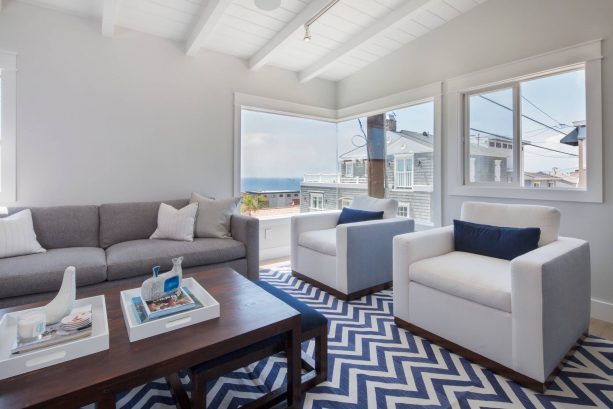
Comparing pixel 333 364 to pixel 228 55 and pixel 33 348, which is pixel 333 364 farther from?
pixel 228 55

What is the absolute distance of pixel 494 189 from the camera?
9.06 ft

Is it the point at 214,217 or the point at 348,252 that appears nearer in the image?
the point at 348,252

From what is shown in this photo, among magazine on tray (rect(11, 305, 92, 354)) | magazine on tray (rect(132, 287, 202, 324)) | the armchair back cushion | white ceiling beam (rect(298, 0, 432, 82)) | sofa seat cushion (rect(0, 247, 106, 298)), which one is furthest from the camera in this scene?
the armchair back cushion

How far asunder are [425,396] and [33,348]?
1.63 metres

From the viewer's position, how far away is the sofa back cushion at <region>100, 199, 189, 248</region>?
2746mm

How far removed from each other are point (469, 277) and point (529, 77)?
1.93 m

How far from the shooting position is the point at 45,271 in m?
1.98

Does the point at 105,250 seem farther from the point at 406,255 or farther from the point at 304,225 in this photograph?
the point at 406,255

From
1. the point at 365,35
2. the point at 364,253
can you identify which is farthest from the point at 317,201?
the point at 365,35

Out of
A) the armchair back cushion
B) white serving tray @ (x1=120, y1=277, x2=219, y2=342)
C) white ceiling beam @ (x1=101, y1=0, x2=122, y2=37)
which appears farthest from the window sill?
white ceiling beam @ (x1=101, y1=0, x2=122, y2=37)

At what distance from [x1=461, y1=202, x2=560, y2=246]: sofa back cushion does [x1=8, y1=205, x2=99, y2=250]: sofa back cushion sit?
10.4 feet

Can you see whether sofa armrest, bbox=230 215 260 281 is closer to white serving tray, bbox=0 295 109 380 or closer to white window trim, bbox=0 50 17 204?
white serving tray, bbox=0 295 109 380

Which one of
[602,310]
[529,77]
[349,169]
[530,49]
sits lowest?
[602,310]

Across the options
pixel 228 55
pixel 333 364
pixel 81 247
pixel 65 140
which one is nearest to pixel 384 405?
pixel 333 364
